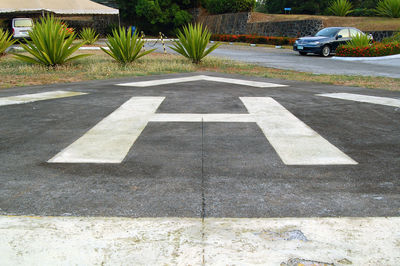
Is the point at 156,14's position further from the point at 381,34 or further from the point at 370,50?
the point at 370,50

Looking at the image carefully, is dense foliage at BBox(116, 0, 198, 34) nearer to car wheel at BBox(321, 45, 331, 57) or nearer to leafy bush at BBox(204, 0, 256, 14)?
leafy bush at BBox(204, 0, 256, 14)

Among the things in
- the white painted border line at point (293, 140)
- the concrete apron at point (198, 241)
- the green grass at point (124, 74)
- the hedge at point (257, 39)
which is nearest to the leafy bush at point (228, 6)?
the hedge at point (257, 39)

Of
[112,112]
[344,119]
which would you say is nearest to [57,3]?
[112,112]

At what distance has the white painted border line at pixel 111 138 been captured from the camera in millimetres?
3328

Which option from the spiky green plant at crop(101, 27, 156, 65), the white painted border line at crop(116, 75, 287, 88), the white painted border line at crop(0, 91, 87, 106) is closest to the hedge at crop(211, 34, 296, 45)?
the spiky green plant at crop(101, 27, 156, 65)

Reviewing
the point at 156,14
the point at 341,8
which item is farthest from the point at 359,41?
the point at 156,14

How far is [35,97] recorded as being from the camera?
628 cm

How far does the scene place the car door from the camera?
17.9 meters

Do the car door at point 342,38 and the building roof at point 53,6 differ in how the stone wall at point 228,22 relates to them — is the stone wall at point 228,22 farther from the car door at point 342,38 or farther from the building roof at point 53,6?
the car door at point 342,38

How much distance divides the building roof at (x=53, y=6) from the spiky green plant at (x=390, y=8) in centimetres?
1932

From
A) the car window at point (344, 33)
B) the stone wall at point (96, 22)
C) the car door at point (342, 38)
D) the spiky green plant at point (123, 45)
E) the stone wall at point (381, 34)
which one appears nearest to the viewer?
the spiky green plant at point (123, 45)

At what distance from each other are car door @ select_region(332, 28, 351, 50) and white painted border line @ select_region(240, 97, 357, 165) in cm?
1407

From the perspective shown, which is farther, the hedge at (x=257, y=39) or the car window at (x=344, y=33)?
the hedge at (x=257, y=39)

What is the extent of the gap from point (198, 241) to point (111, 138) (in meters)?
2.26
